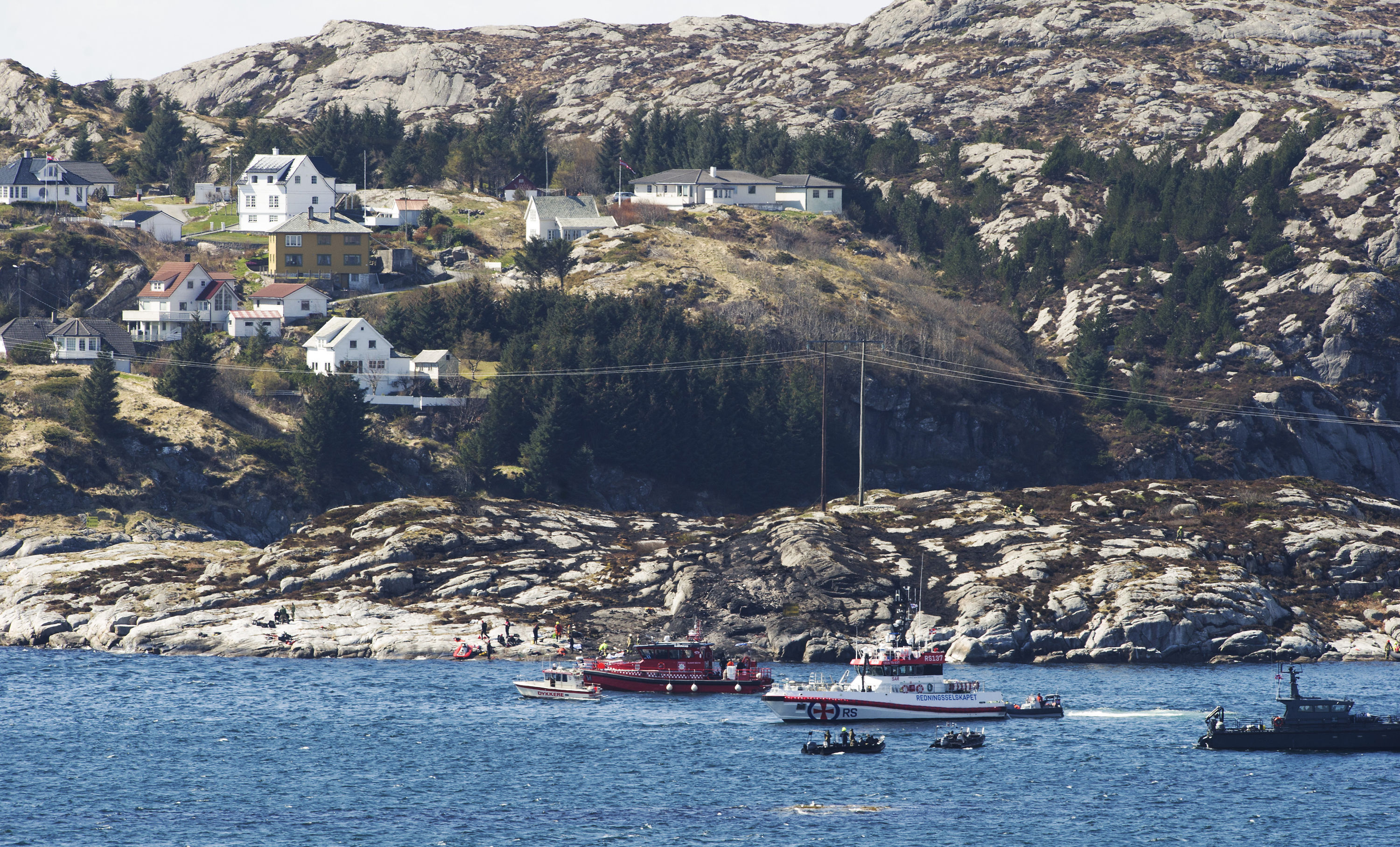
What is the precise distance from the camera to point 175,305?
171750mm

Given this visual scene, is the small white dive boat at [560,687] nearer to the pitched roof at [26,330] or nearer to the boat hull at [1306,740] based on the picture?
the boat hull at [1306,740]

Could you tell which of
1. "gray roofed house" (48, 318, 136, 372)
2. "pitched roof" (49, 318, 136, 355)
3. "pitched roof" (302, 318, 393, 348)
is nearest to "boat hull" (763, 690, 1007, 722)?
"pitched roof" (302, 318, 393, 348)

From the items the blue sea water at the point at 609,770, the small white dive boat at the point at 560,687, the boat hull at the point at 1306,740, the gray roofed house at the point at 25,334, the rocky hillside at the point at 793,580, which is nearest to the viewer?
the blue sea water at the point at 609,770

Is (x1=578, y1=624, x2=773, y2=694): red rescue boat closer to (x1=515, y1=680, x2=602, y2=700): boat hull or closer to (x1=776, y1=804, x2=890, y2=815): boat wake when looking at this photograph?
(x1=515, y1=680, x2=602, y2=700): boat hull

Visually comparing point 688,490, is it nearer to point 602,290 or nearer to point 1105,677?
point 602,290

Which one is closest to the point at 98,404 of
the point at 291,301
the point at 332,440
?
the point at 332,440

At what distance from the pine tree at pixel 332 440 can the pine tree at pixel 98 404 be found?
689 inches

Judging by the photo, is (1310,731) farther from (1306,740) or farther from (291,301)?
(291,301)

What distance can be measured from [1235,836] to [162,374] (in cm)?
12395

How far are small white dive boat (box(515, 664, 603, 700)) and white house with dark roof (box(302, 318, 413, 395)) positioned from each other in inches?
2816

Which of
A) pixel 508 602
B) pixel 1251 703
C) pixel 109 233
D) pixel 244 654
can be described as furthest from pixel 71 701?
pixel 109 233

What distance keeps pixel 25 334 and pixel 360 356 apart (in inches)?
1441

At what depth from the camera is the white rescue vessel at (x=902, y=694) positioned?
85500mm

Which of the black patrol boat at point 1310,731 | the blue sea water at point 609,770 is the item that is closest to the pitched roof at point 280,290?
the blue sea water at point 609,770
